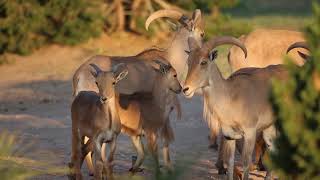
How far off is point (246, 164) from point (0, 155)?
11.6 feet

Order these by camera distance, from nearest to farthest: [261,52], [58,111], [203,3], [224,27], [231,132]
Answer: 1. [231,132]
2. [261,52]
3. [58,111]
4. [224,27]
5. [203,3]

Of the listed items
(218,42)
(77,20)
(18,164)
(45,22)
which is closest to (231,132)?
(218,42)

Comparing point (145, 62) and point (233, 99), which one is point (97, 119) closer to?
point (233, 99)

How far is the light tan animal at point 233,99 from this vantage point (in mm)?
11500

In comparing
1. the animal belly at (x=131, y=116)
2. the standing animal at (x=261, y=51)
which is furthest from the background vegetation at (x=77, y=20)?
the animal belly at (x=131, y=116)

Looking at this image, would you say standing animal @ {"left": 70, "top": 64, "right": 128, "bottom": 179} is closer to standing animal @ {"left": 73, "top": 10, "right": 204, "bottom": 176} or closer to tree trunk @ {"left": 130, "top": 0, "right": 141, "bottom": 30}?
standing animal @ {"left": 73, "top": 10, "right": 204, "bottom": 176}

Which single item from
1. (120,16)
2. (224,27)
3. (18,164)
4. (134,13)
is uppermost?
(134,13)

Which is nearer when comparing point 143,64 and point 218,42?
point 218,42

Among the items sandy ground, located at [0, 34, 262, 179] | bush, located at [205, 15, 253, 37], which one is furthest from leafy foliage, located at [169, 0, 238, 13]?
sandy ground, located at [0, 34, 262, 179]

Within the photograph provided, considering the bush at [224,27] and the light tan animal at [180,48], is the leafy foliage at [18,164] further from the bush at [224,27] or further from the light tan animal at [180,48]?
the bush at [224,27]

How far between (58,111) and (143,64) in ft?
18.6

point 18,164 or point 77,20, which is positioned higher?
point 77,20

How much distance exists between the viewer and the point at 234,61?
14781 millimetres

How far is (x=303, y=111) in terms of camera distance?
7430mm
